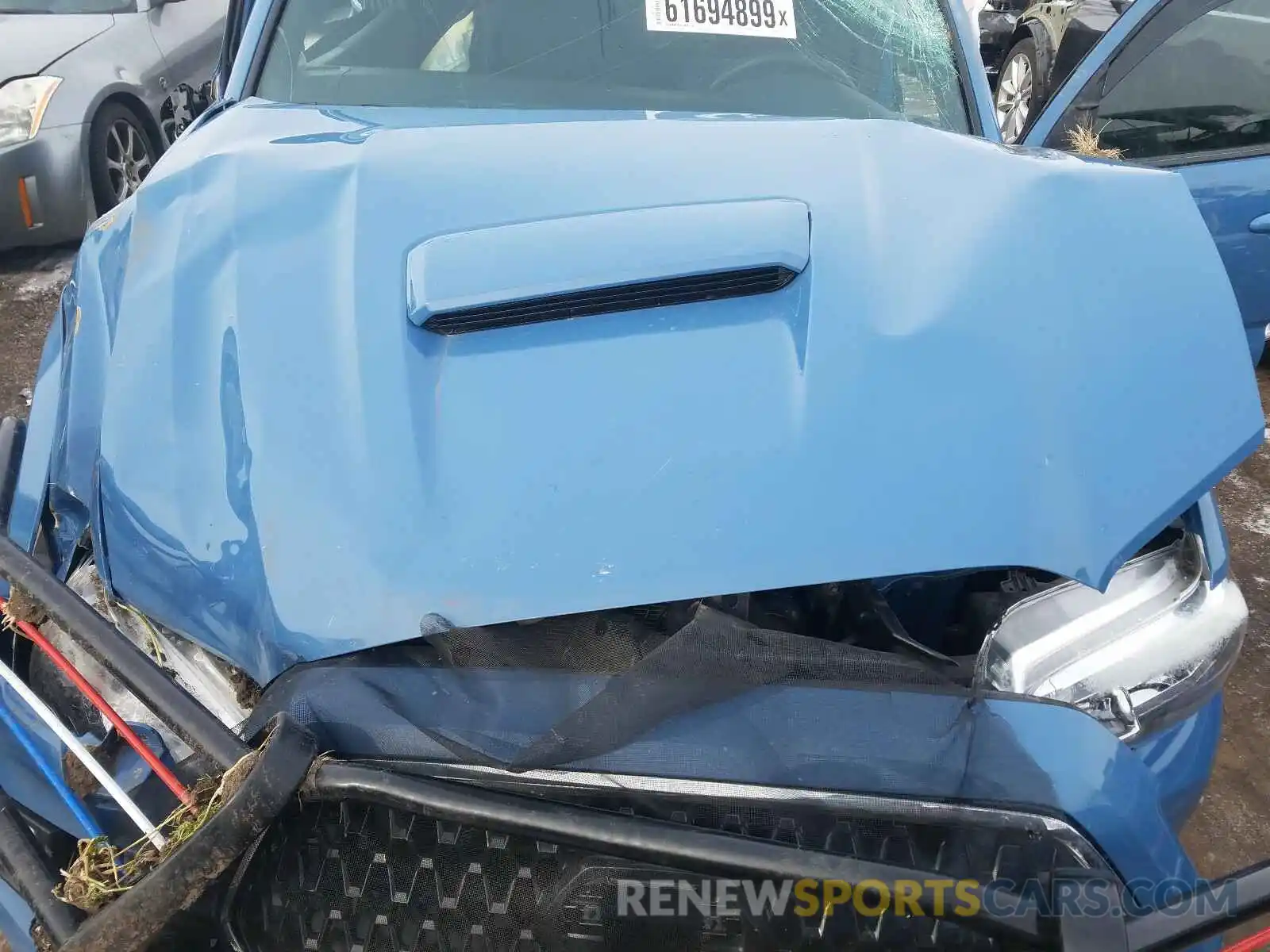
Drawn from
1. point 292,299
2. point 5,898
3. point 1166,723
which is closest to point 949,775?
point 1166,723

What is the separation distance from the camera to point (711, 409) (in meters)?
1.28

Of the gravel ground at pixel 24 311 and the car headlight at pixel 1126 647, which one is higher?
the car headlight at pixel 1126 647

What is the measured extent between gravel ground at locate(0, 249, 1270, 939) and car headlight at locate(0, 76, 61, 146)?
0.65 metres

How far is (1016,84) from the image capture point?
461 centimetres

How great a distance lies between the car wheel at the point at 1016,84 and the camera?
4250 millimetres

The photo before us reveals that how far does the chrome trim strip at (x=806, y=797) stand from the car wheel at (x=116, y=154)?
408cm

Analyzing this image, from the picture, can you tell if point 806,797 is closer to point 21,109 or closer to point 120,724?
point 120,724

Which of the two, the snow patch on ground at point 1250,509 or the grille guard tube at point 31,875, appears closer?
the grille guard tube at point 31,875

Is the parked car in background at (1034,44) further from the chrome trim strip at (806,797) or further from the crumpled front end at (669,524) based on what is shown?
the chrome trim strip at (806,797)

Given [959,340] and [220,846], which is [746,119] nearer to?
[959,340]

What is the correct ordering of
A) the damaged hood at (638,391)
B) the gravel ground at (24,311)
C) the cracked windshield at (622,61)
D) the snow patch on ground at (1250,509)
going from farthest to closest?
the gravel ground at (24,311) → the snow patch on ground at (1250,509) → the cracked windshield at (622,61) → the damaged hood at (638,391)

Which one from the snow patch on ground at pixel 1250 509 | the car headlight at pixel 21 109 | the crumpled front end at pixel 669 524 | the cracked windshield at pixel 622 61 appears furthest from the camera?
the car headlight at pixel 21 109

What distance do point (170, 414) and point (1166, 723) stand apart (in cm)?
146

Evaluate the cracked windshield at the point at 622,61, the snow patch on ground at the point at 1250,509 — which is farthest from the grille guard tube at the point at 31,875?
the snow patch on ground at the point at 1250,509
